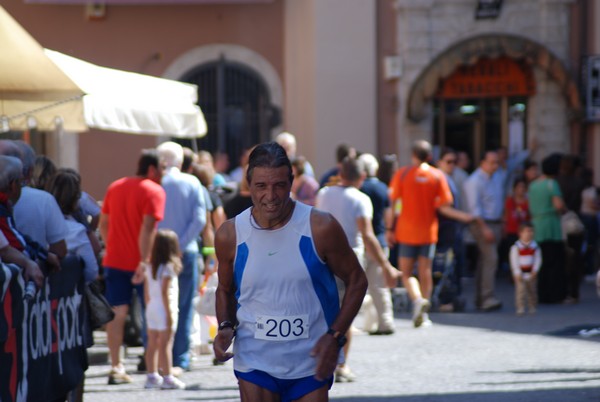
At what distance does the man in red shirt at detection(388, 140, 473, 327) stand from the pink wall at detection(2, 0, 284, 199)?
34.5ft

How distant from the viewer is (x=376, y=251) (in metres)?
11.1

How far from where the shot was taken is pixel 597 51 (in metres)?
22.3

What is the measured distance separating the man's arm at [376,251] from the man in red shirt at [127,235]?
1724 mm

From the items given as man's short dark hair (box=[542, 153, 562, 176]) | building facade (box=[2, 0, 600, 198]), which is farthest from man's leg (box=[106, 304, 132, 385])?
building facade (box=[2, 0, 600, 198])

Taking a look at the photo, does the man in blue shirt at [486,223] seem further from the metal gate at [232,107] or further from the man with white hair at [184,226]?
the metal gate at [232,107]

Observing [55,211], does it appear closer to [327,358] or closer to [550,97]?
[327,358]

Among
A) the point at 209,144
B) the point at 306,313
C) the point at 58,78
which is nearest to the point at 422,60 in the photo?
the point at 209,144

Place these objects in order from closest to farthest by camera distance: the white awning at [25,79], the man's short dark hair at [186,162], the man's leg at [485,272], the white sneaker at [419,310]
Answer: the white awning at [25,79]
the man's short dark hair at [186,162]
the white sneaker at [419,310]
the man's leg at [485,272]

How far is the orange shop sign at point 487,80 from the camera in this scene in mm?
22969

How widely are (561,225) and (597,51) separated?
21.3 ft

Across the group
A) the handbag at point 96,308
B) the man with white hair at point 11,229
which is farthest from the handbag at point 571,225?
Answer: the man with white hair at point 11,229

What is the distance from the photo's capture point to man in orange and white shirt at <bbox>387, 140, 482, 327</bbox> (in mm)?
14594

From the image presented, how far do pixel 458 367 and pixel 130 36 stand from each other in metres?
14.7

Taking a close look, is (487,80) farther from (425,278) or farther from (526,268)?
(425,278)
